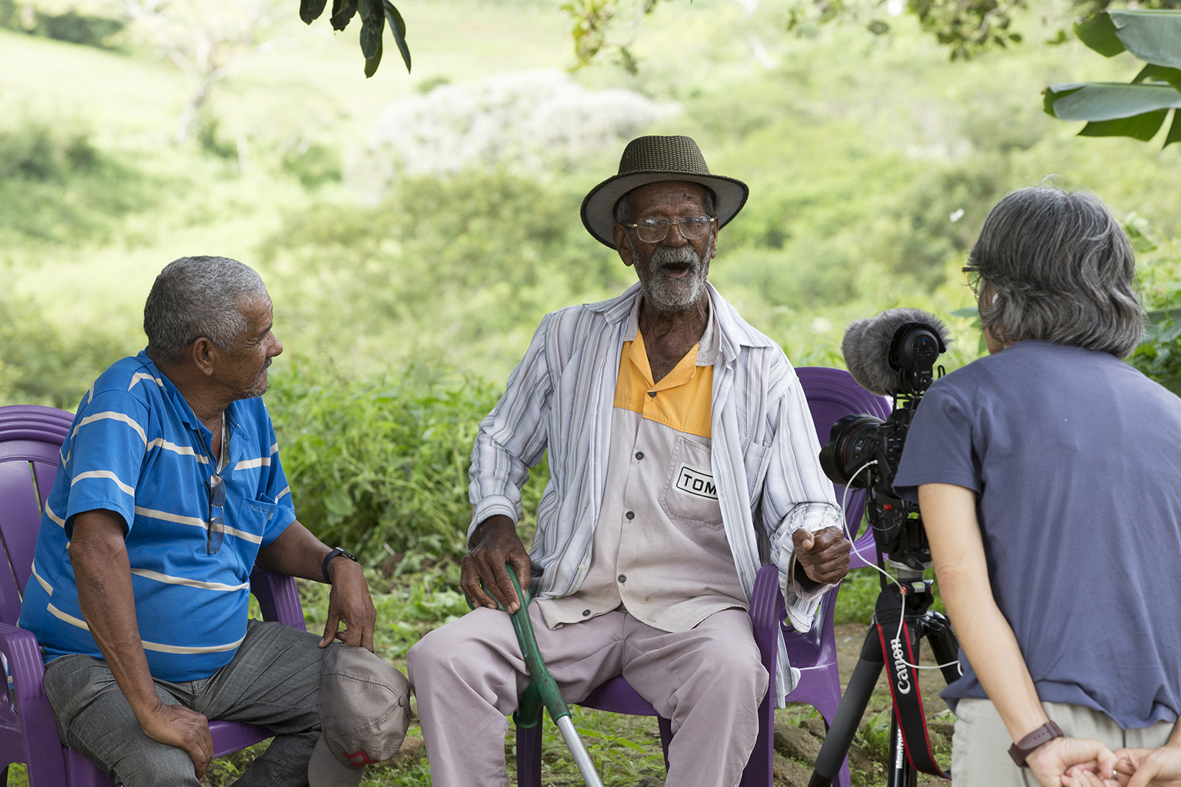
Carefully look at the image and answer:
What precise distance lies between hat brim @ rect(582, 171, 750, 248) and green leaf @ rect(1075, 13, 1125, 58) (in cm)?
128

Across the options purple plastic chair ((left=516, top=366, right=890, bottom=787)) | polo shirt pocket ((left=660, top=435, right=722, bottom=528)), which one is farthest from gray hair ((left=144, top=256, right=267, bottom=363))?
purple plastic chair ((left=516, top=366, right=890, bottom=787))

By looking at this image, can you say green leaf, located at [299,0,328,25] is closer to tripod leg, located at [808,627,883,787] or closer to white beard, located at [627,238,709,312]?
white beard, located at [627,238,709,312]

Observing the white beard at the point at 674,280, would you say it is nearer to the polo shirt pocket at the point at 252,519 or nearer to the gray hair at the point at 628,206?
the gray hair at the point at 628,206

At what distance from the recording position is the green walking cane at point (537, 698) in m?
2.08

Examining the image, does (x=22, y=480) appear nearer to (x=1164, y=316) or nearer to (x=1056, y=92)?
(x=1056, y=92)

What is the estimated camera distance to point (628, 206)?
2.72 m

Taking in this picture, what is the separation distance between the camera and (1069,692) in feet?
5.26

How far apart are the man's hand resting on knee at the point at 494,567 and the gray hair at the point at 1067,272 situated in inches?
49.0

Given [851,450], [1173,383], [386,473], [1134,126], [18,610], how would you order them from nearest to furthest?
[851,450]
[18,610]
[1134,126]
[1173,383]
[386,473]

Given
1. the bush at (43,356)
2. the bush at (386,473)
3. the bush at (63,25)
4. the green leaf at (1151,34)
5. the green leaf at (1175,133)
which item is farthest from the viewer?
the bush at (63,25)

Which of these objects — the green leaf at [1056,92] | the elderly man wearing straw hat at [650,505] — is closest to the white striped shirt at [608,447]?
the elderly man wearing straw hat at [650,505]

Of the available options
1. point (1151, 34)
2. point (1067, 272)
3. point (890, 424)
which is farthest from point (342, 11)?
point (1151, 34)

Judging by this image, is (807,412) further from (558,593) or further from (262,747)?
(262,747)

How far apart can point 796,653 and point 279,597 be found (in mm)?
1347
